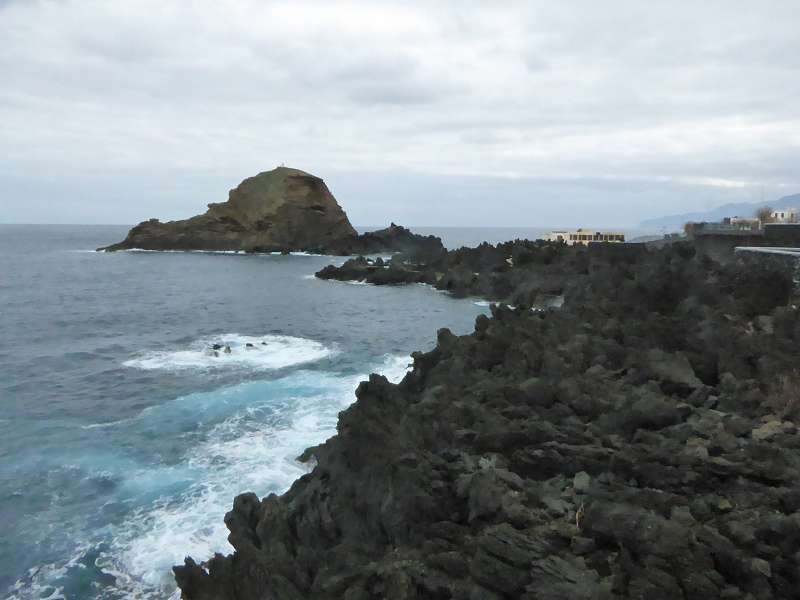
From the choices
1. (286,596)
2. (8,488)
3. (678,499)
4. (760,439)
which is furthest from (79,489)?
(760,439)

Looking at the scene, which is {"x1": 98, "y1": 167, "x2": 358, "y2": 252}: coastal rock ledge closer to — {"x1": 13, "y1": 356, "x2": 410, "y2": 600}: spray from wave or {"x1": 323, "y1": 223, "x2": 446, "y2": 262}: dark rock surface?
{"x1": 323, "y1": 223, "x2": 446, "y2": 262}: dark rock surface

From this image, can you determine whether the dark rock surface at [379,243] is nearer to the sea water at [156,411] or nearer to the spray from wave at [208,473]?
the sea water at [156,411]

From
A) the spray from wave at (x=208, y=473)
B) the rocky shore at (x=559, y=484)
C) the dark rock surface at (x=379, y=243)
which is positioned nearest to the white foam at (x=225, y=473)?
the spray from wave at (x=208, y=473)

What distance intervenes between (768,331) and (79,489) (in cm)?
1837

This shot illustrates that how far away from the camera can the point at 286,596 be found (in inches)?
337

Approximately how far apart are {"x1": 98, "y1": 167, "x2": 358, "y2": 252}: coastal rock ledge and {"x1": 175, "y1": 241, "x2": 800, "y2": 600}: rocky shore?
92.4m

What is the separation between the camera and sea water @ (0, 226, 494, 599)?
1240cm

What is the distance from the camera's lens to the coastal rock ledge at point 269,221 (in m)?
107

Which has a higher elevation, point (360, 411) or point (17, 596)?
point (360, 411)

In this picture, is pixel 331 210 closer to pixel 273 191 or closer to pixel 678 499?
pixel 273 191

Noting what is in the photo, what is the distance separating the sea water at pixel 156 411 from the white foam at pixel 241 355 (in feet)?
0.35

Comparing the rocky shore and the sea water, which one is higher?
the rocky shore

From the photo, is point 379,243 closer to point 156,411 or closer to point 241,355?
point 241,355

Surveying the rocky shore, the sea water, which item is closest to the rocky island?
the sea water
